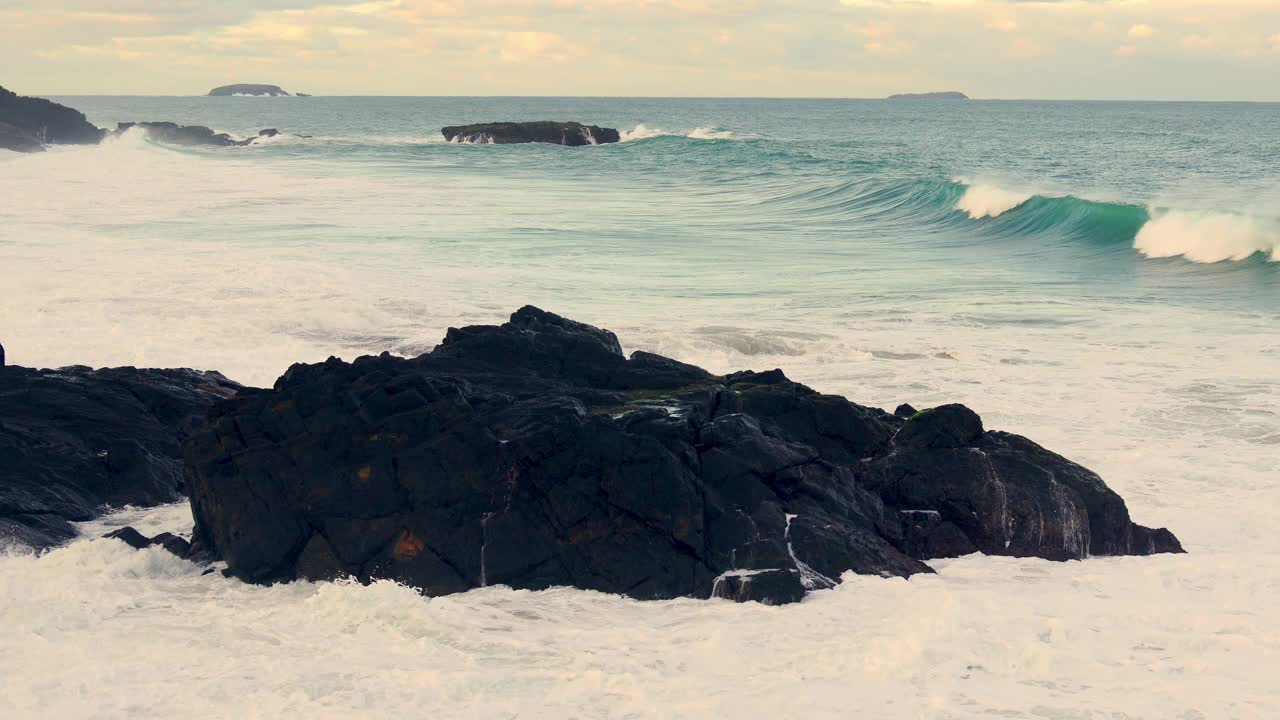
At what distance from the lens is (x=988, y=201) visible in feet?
108

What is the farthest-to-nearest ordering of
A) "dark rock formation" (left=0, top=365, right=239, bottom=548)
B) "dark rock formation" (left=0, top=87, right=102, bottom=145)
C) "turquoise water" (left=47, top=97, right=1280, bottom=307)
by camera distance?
1. "dark rock formation" (left=0, top=87, right=102, bottom=145)
2. "turquoise water" (left=47, top=97, right=1280, bottom=307)
3. "dark rock formation" (left=0, top=365, right=239, bottom=548)

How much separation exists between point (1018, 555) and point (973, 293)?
486 inches

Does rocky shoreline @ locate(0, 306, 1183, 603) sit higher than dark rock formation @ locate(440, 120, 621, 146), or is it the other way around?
dark rock formation @ locate(440, 120, 621, 146)

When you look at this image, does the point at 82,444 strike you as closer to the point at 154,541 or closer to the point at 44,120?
the point at 154,541

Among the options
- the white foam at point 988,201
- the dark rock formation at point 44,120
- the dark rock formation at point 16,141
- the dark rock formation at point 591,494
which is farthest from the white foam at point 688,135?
the dark rock formation at point 591,494

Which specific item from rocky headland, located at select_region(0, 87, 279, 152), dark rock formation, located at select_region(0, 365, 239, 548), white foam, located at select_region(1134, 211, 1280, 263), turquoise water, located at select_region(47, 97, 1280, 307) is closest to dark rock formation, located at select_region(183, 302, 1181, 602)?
dark rock formation, located at select_region(0, 365, 239, 548)

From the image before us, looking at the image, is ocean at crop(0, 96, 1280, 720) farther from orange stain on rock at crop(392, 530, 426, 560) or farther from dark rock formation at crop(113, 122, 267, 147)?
dark rock formation at crop(113, 122, 267, 147)

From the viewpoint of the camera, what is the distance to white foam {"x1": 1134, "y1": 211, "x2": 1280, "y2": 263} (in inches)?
950

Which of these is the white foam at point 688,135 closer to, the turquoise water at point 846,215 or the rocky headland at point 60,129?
the turquoise water at point 846,215

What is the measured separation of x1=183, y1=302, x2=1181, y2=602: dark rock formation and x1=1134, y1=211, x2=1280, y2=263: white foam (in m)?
17.9

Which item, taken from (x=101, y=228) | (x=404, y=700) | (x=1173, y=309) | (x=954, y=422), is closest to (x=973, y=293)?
(x=1173, y=309)

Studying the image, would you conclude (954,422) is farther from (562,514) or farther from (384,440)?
(384,440)

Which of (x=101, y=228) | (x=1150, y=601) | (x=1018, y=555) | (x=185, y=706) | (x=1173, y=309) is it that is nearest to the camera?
(x=185, y=706)

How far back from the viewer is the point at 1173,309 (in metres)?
18.8
